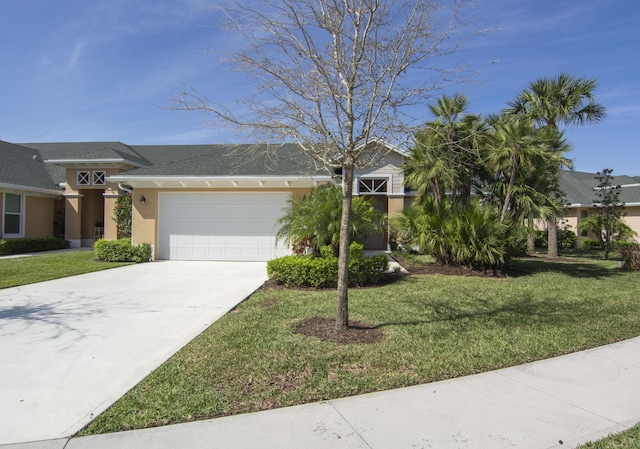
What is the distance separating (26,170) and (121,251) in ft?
33.1

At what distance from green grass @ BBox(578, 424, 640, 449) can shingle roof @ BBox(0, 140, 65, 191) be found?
2095cm

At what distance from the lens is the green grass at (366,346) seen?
3.73m

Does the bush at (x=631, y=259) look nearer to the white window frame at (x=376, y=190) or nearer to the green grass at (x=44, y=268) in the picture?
the white window frame at (x=376, y=190)

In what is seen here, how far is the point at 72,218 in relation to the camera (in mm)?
20047

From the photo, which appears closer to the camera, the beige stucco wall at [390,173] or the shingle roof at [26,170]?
the beige stucco wall at [390,173]

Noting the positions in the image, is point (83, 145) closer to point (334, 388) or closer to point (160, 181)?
point (160, 181)

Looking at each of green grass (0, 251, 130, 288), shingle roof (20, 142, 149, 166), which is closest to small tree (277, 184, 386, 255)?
green grass (0, 251, 130, 288)

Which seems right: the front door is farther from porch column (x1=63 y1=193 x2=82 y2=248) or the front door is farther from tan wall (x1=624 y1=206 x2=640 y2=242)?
tan wall (x1=624 y1=206 x2=640 y2=242)

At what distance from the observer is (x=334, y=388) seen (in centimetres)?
392

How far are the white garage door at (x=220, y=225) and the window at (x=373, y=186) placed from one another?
4935 mm

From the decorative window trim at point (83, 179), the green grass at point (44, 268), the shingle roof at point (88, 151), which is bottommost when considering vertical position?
the green grass at point (44, 268)

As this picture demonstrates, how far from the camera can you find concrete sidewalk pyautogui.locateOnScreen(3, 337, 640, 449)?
303cm

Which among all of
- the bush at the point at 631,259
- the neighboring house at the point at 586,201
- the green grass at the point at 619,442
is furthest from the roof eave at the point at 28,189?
the neighboring house at the point at 586,201

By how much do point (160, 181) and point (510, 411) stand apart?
13.3 m
